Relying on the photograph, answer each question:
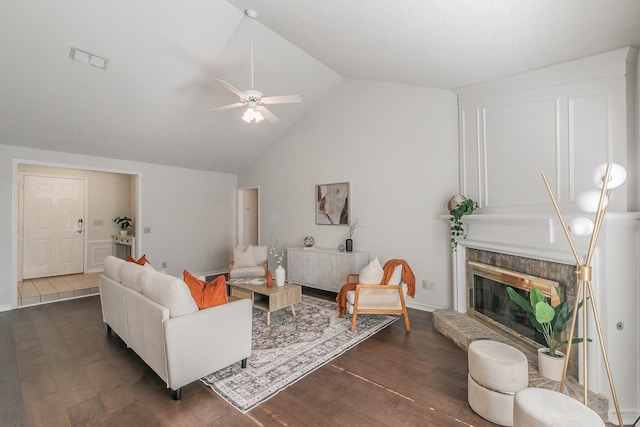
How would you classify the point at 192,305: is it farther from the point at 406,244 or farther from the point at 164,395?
the point at 406,244

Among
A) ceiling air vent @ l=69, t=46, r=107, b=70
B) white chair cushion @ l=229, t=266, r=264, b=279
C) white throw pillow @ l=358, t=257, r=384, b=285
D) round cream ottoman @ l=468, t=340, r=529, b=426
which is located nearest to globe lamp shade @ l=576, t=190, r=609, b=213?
round cream ottoman @ l=468, t=340, r=529, b=426

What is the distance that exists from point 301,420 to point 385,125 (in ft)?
12.9

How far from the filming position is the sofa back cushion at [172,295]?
216cm

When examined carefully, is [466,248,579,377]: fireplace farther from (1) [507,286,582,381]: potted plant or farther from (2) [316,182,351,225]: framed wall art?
(2) [316,182,351,225]: framed wall art

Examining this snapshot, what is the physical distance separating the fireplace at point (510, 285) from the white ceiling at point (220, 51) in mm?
1847

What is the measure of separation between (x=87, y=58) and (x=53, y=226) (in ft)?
14.8

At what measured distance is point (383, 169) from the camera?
4.55 meters

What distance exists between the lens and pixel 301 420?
1938mm

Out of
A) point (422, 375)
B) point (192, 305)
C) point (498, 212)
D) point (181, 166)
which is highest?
point (181, 166)

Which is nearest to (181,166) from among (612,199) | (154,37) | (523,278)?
(154,37)

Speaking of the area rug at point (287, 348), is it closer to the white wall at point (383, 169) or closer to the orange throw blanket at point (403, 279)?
the orange throw blanket at point (403, 279)

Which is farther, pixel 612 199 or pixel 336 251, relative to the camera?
pixel 336 251

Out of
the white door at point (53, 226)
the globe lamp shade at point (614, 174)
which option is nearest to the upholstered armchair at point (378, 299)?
the globe lamp shade at point (614, 174)

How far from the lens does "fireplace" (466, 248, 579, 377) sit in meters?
2.39
